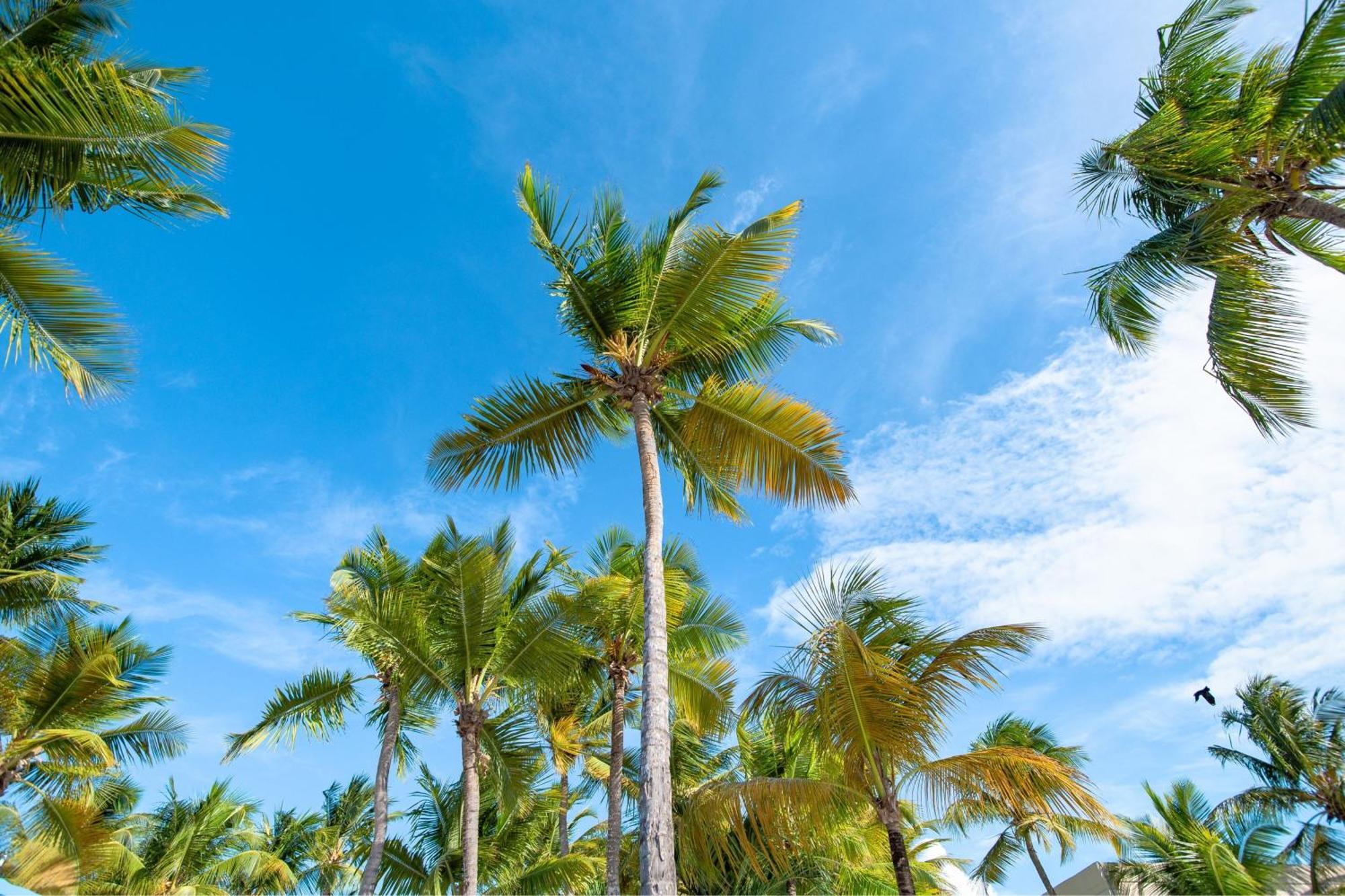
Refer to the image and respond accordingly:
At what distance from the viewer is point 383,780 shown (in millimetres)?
14828

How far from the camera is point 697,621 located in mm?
16156

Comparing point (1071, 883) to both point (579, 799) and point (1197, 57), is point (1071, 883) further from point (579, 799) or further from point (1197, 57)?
point (1197, 57)

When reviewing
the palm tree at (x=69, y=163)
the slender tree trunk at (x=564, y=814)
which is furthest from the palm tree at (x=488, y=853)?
the palm tree at (x=69, y=163)

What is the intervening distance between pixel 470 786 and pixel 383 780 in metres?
3.20

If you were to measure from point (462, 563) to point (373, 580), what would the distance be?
3519mm

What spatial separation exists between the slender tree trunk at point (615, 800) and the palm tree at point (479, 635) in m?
2.35

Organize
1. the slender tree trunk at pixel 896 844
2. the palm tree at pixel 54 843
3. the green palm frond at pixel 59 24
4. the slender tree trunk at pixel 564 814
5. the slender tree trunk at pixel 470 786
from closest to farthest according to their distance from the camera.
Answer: the green palm frond at pixel 59 24 < the slender tree trunk at pixel 896 844 < the slender tree trunk at pixel 470 786 < the palm tree at pixel 54 843 < the slender tree trunk at pixel 564 814

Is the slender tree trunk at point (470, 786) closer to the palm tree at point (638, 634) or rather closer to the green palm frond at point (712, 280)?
the palm tree at point (638, 634)

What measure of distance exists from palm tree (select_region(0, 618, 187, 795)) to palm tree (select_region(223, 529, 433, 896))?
8.07ft

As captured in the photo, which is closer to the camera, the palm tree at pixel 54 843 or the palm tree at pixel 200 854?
the palm tree at pixel 54 843

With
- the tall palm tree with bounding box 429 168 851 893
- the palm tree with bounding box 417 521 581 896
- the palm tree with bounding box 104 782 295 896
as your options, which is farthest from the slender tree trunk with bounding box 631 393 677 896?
the palm tree with bounding box 104 782 295 896

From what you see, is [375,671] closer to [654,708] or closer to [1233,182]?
[654,708]

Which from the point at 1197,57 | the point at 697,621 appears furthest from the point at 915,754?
the point at 1197,57

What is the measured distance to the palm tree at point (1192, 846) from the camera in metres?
17.5
